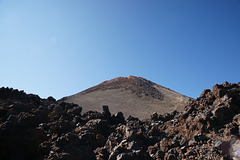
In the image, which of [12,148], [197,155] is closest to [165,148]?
[197,155]

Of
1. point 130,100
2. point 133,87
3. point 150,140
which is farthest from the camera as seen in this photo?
point 133,87

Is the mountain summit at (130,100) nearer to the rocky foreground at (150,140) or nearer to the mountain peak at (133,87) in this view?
the mountain peak at (133,87)

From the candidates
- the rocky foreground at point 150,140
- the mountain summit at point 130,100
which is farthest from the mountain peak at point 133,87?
the rocky foreground at point 150,140

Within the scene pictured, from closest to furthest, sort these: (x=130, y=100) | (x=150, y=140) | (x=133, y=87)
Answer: (x=150, y=140) < (x=130, y=100) < (x=133, y=87)

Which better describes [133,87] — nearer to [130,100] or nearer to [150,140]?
[130,100]

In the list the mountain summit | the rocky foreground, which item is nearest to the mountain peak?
the mountain summit

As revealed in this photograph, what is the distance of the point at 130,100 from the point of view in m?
40.0

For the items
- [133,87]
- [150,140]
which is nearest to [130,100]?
[133,87]

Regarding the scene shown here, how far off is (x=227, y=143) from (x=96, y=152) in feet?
16.4

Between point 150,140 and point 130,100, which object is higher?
point 130,100

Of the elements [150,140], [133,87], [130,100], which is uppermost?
[133,87]

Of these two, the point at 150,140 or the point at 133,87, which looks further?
the point at 133,87

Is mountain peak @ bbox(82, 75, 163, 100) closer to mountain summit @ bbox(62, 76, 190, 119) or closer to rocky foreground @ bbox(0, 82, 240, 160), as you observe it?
mountain summit @ bbox(62, 76, 190, 119)

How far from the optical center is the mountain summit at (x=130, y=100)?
33.4 meters
